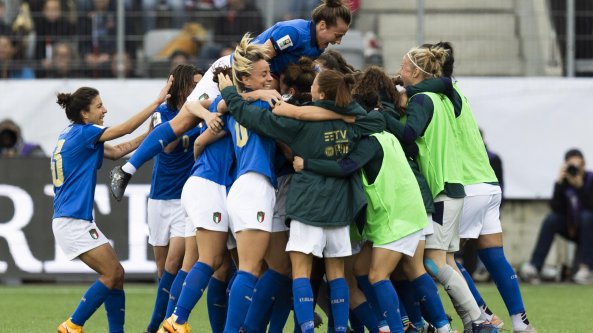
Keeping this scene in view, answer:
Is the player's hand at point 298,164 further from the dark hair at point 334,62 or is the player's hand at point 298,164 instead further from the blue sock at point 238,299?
the dark hair at point 334,62

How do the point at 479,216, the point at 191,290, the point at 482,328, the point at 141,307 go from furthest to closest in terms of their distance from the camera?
1. the point at 141,307
2. the point at 479,216
3. the point at 482,328
4. the point at 191,290

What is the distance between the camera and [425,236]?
9156mm

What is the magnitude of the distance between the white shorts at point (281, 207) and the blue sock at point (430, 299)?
38.8 inches

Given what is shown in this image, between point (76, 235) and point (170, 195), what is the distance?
3.19 ft

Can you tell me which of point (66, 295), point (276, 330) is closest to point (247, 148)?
point (276, 330)

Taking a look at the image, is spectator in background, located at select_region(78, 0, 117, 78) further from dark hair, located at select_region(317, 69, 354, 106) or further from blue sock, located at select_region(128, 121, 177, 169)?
dark hair, located at select_region(317, 69, 354, 106)

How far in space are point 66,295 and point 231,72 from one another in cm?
581

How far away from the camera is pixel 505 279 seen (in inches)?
375

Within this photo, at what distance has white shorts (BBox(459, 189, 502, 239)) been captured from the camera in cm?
944

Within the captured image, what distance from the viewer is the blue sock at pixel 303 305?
8242 millimetres

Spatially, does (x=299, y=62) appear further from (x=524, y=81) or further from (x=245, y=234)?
(x=524, y=81)

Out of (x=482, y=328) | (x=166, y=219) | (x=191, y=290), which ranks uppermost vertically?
(x=166, y=219)

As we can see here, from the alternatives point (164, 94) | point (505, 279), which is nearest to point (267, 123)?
point (164, 94)

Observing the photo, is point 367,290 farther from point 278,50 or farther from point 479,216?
point 278,50
